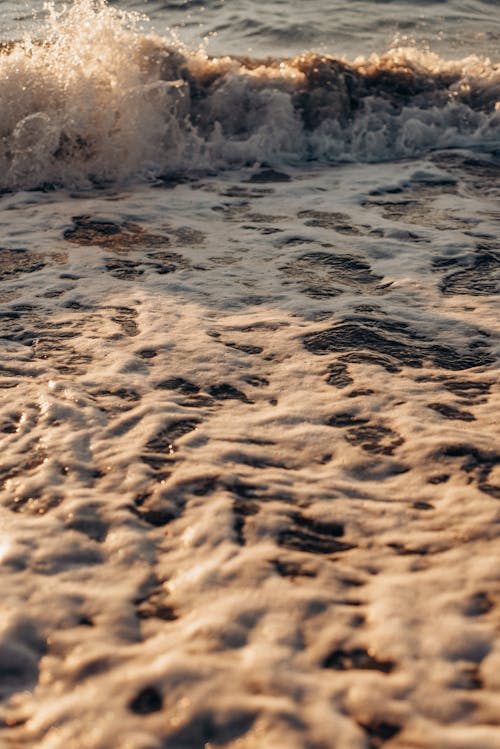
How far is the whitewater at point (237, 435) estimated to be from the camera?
2033mm

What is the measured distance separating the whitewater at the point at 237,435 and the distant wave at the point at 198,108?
0.14ft

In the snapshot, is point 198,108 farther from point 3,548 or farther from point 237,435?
point 3,548

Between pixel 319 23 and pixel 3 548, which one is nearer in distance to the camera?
pixel 3 548

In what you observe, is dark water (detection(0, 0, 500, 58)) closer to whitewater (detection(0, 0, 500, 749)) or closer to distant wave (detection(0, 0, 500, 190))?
distant wave (detection(0, 0, 500, 190))

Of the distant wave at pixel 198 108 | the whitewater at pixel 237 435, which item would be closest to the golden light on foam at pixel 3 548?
the whitewater at pixel 237 435

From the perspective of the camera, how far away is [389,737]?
189cm

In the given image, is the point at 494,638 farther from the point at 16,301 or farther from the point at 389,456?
the point at 16,301

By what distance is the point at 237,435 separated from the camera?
314cm

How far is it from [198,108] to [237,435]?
5763 mm

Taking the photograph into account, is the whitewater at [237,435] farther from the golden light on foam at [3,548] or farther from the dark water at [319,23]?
the dark water at [319,23]

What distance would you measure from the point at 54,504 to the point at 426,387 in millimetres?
1631

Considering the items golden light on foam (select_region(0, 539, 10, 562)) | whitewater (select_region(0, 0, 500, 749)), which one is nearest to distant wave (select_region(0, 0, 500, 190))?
whitewater (select_region(0, 0, 500, 749))

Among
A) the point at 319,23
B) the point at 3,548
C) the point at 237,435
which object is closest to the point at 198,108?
the point at 319,23

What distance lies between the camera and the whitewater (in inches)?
80.0
